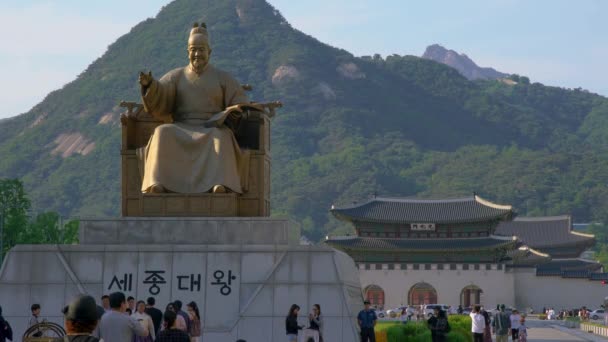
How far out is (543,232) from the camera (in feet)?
224

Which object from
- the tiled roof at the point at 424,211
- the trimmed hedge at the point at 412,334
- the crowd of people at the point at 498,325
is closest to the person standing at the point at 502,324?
the crowd of people at the point at 498,325

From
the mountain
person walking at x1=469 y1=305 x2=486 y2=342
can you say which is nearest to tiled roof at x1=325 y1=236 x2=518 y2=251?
person walking at x1=469 y1=305 x2=486 y2=342

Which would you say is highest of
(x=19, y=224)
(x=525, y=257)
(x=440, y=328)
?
(x=19, y=224)

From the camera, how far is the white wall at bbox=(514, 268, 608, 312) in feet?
177

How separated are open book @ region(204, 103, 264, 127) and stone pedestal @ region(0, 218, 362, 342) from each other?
4.25 ft

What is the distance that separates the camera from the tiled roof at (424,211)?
51.9 metres

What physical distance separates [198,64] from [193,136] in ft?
3.75

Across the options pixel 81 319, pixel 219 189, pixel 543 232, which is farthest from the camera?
pixel 543 232

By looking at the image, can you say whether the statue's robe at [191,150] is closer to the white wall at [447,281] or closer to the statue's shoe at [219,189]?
the statue's shoe at [219,189]

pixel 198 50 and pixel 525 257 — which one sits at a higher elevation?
pixel 198 50

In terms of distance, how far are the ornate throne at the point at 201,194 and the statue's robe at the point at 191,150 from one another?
14 centimetres

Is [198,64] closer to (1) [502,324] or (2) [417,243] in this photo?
(1) [502,324]

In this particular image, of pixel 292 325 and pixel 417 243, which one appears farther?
pixel 417 243

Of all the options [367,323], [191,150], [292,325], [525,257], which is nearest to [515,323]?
[367,323]
